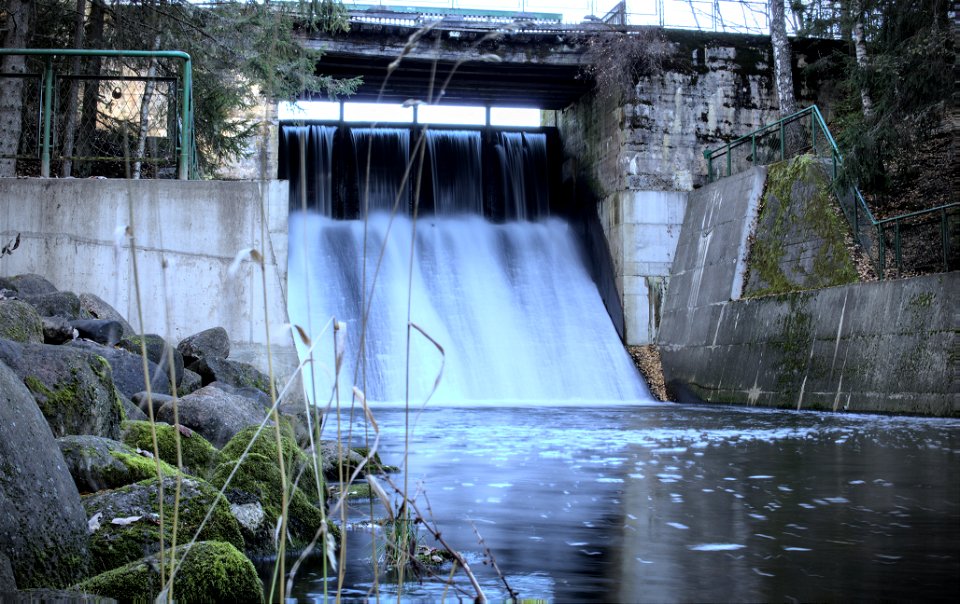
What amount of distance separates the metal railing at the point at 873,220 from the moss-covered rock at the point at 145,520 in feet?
30.4

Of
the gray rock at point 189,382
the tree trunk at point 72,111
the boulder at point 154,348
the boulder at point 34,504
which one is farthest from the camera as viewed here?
the tree trunk at point 72,111

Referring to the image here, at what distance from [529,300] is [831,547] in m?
15.1

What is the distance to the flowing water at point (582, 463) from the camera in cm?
312

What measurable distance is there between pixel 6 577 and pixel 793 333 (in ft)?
37.0

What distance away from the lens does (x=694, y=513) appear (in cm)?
446

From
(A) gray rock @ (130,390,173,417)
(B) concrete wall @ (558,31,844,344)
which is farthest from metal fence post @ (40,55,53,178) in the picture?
(B) concrete wall @ (558,31,844,344)

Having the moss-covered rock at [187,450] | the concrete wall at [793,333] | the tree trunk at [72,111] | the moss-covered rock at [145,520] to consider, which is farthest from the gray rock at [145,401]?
the concrete wall at [793,333]

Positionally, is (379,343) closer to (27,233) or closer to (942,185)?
(27,233)

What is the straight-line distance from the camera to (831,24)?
17.0 meters

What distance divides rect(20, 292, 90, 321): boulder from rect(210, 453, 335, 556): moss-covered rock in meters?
5.19

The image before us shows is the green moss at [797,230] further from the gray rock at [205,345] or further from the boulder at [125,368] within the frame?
the boulder at [125,368]

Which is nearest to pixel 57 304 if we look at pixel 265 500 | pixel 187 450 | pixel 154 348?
pixel 154 348

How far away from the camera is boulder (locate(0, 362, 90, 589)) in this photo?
9.12 feet

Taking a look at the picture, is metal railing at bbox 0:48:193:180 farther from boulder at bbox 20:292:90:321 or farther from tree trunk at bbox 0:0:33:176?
boulder at bbox 20:292:90:321
